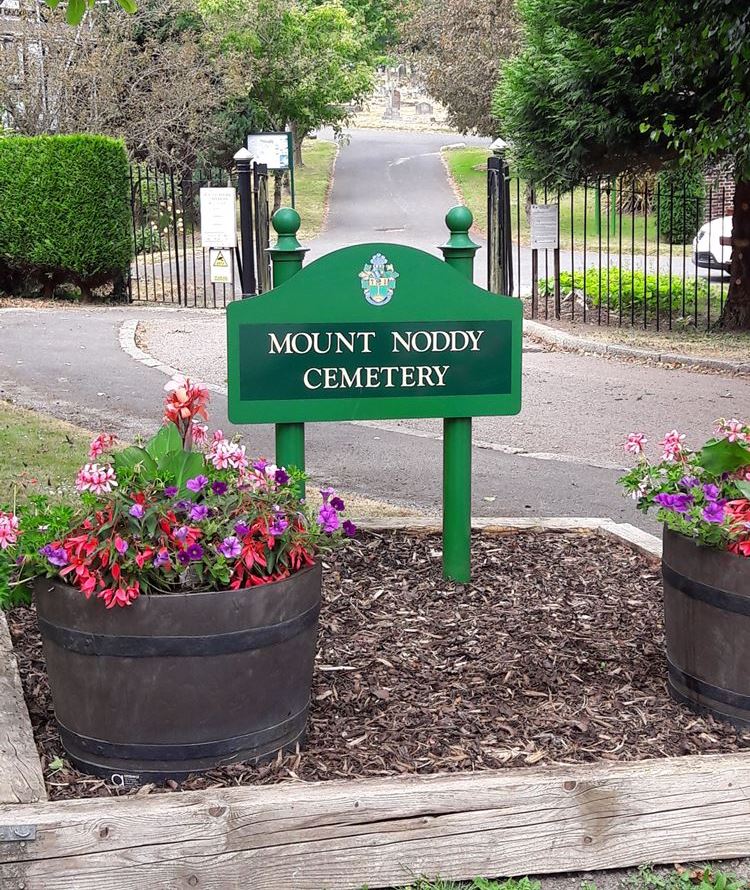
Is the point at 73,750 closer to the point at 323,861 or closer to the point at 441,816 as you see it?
the point at 323,861

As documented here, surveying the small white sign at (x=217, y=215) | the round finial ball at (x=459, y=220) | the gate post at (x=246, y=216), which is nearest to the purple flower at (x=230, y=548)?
the round finial ball at (x=459, y=220)

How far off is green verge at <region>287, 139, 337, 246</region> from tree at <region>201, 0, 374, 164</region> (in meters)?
2.01

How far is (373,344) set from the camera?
4098 mm

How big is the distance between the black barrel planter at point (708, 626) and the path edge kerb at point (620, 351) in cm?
864

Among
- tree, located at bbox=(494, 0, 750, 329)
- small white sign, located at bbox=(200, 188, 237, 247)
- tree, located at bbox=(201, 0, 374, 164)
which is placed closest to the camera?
tree, located at bbox=(494, 0, 750, 329)

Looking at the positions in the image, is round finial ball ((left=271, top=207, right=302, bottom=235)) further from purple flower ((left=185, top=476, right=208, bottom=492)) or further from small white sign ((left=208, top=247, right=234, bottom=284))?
small white sign ((left=208, top=247, right=234, bottom=284))

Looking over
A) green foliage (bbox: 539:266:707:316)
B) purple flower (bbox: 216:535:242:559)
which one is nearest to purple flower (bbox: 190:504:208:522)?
purple flower (bbox: 216:535:242:559)

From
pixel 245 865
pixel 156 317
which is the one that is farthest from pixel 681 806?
pixel 156 317

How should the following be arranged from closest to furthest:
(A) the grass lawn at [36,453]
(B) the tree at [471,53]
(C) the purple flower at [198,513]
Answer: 1. (C) the purple flower at [198,513]
2. (A) the grass lawn at [36,453]
3. (B) the tree at [471,53]

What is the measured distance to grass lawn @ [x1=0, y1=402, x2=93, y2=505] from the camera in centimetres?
607

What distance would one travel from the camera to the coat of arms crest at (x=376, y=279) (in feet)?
13.3

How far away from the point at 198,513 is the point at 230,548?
140 millimetres

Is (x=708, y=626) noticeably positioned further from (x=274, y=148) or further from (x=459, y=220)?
(x=274, y=148)

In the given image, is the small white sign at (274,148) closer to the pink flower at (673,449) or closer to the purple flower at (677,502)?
the pink flower at (673,449)
